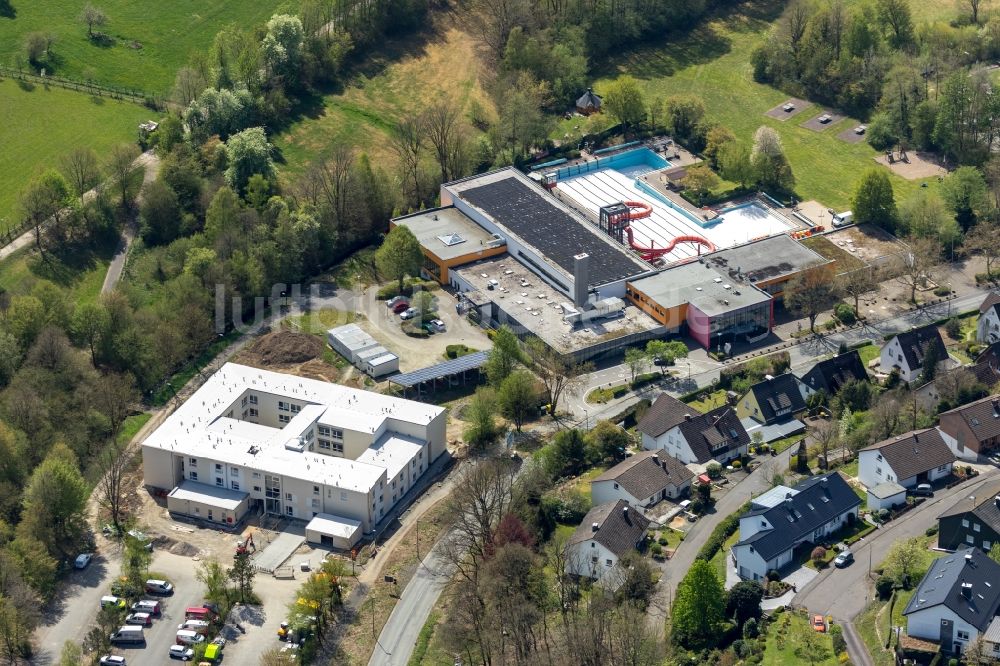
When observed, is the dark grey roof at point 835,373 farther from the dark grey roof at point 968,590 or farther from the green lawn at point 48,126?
the green lawn at point 48,126

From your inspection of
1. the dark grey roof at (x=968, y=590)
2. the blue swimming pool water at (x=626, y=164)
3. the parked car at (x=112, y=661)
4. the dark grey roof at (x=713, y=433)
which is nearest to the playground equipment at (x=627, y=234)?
the blue swimming pool water at (x=626, y=164)

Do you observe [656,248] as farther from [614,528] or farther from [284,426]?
[614,528]

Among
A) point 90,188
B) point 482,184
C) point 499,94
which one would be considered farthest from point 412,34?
point 90,188

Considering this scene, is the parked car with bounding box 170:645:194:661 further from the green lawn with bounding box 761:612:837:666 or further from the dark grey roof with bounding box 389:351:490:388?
the green lawn with bounding box 761:612:837:666

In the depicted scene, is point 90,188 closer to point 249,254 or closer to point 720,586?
point 249,254

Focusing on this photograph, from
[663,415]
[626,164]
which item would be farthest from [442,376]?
[626,164]
